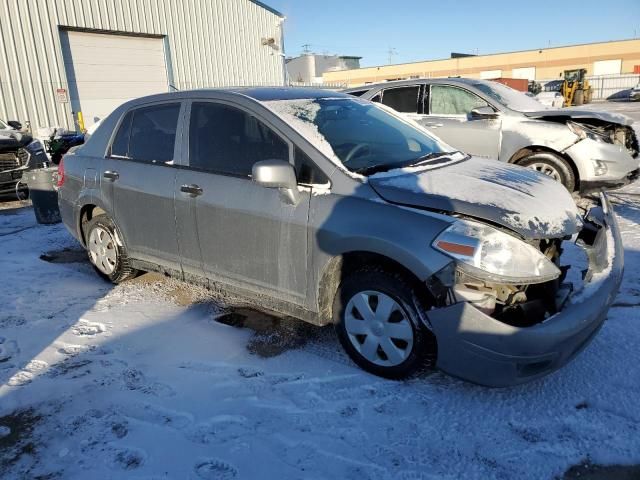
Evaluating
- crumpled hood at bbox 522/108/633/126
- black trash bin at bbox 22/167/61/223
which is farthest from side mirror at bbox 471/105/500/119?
black trash bin at bbox 22/167/61/223

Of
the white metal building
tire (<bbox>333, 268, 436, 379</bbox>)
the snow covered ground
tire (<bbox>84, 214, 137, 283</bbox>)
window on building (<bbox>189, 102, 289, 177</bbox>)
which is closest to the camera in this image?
the snow covered ground

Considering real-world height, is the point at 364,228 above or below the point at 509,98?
below

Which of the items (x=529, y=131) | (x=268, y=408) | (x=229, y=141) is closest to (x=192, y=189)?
(x=229, y=141)

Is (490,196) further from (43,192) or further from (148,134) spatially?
(43,192)

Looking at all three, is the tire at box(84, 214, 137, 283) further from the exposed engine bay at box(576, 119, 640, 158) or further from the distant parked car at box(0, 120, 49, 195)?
the exposed engine bay at box(576, 119, 640, 158)

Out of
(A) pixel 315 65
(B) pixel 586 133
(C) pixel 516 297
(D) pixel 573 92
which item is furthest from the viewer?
(A) pixel 315 65

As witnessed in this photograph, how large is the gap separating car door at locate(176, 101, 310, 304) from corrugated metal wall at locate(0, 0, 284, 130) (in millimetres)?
13649

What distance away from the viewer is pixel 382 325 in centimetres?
284

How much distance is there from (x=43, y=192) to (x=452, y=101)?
19.6ft

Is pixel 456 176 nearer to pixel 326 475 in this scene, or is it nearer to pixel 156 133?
pixel 326 475

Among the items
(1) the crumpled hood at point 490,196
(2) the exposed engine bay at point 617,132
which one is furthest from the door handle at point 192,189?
(2) the exposed engine bay at point 617,132

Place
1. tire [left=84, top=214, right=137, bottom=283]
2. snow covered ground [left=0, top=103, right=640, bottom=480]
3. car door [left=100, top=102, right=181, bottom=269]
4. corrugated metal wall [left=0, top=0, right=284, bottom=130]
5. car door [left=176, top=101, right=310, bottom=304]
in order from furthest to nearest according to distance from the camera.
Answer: corrugated metal wall [left=0, top=0, right=284, bottom=130] < tire [left=84, top=214, right=137, bottom=283] < car door [left=100, top=102, right=181, bottom=269] < car door [left=176, top=101, right=310, bottom=304] < snow covered ground [left=0, top=103, right=640, bottom=480]

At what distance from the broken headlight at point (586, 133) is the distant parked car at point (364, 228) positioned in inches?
118

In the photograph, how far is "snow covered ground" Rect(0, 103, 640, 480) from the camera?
233 centimetres
